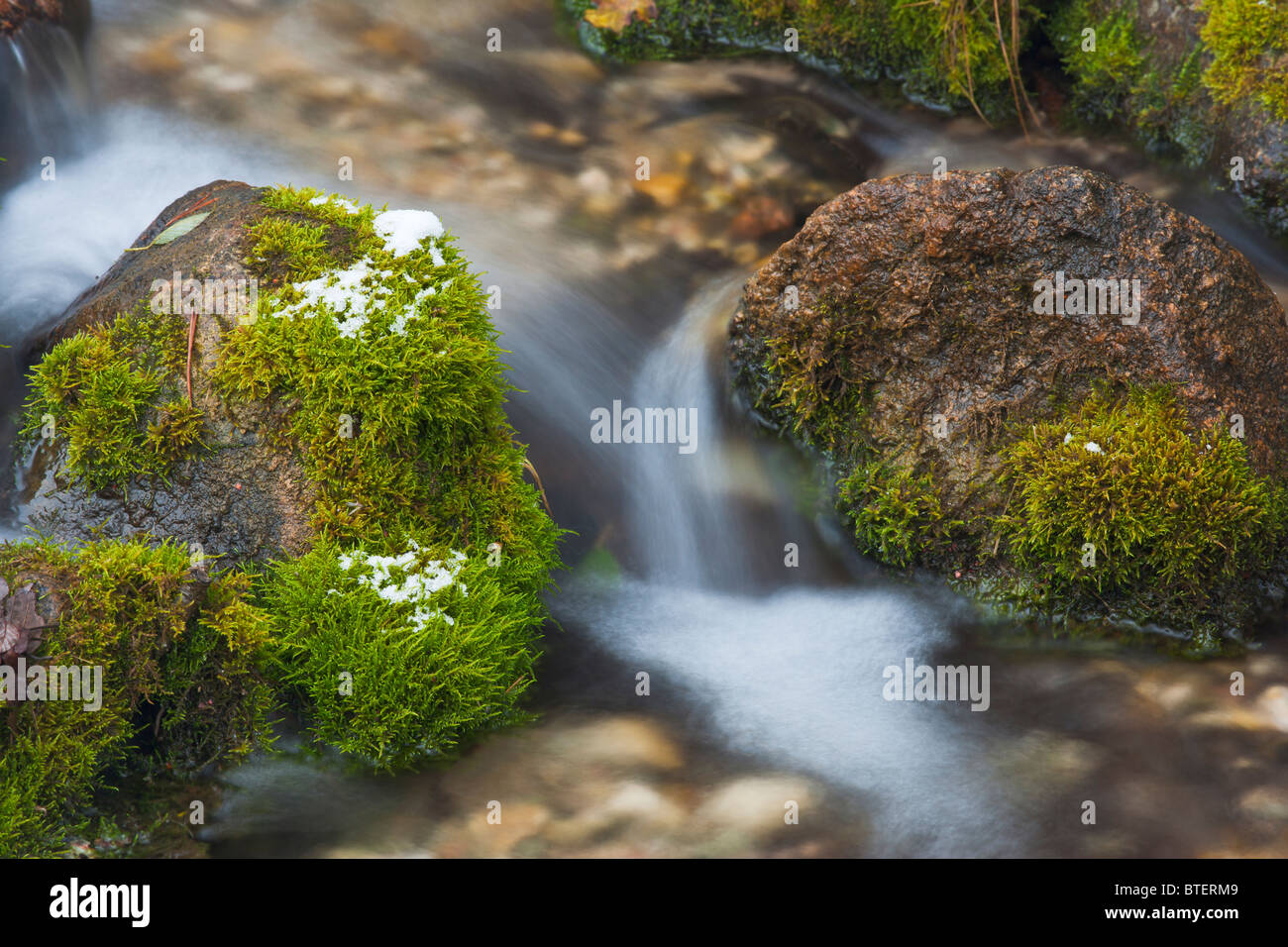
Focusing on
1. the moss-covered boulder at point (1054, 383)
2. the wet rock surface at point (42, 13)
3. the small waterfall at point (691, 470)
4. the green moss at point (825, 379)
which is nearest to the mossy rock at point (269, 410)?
the small waterfall at point (691, 470)

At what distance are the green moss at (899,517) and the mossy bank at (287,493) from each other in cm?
171

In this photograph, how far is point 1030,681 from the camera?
527 centimetres

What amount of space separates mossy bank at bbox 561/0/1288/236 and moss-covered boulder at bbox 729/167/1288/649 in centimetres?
212

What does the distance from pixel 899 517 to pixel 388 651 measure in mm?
2764

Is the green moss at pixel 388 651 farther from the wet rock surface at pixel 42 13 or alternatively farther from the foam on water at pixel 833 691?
the wet rock surface at pixel 42 13

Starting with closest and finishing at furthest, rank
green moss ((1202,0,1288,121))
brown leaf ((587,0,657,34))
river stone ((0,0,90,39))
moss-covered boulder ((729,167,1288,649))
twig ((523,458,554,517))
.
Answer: moss-covered boulder ((729,167,1288,649)), twig ((523,458,554,517)), river stone ((0,0,90,39)), green moss ((1202,0,1288,121)), brown leaf ((587,0,657,34))

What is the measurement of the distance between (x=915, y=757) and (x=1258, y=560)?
2.09m

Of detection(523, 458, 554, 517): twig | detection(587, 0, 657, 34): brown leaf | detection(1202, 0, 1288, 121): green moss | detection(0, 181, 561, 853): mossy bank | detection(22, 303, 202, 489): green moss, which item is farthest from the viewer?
detection(587, 0, 657, 34): brown leaf

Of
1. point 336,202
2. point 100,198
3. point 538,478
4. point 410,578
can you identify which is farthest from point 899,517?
point 100,198

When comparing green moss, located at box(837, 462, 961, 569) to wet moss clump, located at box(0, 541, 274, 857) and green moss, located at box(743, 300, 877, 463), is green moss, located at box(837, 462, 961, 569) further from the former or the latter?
wet moss clump, located at box(0, 541, 274, 857)

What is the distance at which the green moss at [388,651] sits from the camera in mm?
4602

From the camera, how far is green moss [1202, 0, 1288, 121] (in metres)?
7.26

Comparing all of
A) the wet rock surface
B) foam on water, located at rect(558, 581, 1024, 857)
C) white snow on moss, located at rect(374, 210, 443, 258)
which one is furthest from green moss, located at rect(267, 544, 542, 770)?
the wet rock surface

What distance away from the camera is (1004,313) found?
5828 mm
